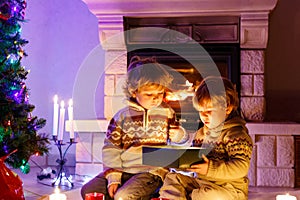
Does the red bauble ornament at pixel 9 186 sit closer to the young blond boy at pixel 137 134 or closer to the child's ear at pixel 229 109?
the young blond boy at pixel 137 134

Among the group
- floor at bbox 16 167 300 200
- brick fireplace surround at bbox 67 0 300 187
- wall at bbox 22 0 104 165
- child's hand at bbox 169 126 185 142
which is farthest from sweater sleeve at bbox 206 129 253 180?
wall at bbox 22 0 104 165

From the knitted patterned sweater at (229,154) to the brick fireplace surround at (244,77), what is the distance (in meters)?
1.33

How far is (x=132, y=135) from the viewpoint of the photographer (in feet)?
4.97

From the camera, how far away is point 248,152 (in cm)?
135

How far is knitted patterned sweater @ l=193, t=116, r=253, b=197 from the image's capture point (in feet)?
4.31

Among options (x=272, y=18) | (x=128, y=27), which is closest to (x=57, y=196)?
(x=128, y=27)

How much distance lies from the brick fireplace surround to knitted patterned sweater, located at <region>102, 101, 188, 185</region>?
1302 mm

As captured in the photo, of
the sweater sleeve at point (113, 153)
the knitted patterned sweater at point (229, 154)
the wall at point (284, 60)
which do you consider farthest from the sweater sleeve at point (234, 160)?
the wall at point (284, 60)

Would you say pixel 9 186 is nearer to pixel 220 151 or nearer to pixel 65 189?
pixel 220 151

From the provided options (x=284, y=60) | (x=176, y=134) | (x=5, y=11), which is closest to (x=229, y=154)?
(x=176, y=134)

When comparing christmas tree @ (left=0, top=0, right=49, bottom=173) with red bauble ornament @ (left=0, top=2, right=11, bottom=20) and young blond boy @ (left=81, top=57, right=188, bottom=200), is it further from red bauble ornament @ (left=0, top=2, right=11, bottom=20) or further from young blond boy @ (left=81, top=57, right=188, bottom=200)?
young blond boy @ (left=81, top=57, right=188, bottom=200)

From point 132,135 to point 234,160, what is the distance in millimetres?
391

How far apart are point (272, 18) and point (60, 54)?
64.3 inches

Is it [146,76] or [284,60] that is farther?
[284,60]
